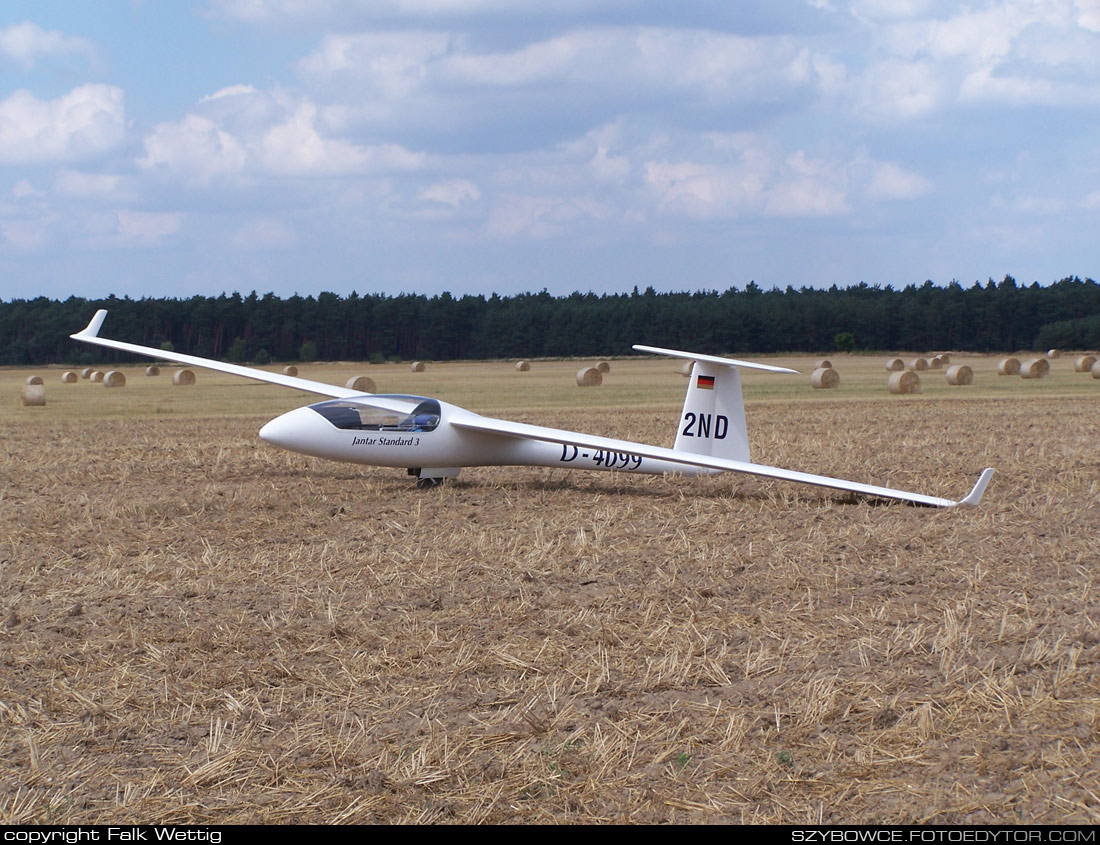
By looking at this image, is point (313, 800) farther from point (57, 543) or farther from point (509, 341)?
point (509, 341)

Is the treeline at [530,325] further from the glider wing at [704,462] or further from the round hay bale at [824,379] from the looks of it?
the glider wing at [704,462]

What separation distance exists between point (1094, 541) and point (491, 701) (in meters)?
6.14

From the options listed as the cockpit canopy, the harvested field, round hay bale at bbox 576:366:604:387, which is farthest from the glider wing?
round hay bale at bbox 576:366:604:387

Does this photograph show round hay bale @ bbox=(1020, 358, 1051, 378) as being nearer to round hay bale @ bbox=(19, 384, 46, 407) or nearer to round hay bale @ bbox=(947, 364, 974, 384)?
round hay bale @ bbox=(947, 364, 974, 384)

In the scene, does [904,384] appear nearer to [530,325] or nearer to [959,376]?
[959,376]

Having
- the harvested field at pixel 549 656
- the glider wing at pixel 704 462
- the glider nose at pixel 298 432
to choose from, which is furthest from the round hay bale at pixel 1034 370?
the glider nose at pixel 298 432

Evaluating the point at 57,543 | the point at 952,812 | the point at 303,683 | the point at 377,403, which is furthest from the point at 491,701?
the point at 377,403

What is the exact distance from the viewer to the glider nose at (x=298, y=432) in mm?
13227

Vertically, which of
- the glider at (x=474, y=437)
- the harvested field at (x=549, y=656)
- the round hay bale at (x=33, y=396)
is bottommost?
the harvested field at (x=549, y=656)

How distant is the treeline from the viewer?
276 feet

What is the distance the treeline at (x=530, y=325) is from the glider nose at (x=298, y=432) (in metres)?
68.9

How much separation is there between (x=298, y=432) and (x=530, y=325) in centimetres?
8424

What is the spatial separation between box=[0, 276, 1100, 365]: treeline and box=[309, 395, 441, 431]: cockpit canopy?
6870cm
